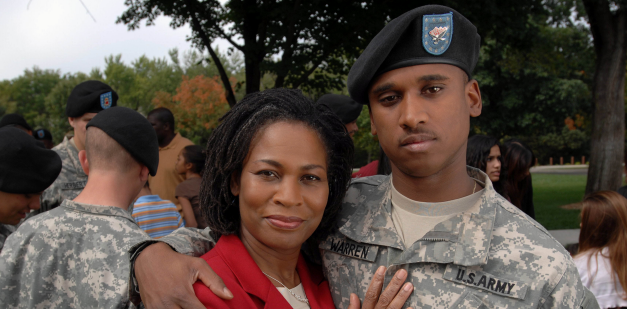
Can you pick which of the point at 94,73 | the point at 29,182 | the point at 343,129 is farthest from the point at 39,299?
the point at 94,73

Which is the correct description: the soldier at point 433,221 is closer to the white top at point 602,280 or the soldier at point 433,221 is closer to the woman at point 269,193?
the woman at point 269,193

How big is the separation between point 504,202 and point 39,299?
7.04 ft

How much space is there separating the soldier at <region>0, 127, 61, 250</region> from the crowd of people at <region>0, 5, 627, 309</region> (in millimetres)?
478

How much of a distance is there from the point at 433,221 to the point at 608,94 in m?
10.2

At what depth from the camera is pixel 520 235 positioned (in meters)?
1.75

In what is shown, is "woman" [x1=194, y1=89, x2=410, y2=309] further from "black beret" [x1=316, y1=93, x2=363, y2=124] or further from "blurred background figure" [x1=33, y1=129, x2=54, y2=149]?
"blurred background figure" [x1=33, y1=129, x2=54, y2=149]

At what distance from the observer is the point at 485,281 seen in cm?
170

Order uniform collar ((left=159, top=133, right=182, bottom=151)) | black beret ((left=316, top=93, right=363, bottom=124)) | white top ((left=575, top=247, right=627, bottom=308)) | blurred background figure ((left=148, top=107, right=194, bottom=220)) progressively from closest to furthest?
white top ((left=575, top=247, right=627, bottom=308))
black beret ((left=316, top=93, right=363, bottom=124))
blurred background figure ((left=148, top=107, right=194, bottom=220))
uniform collar ((left=159, top=133, right=182, bottom=151))

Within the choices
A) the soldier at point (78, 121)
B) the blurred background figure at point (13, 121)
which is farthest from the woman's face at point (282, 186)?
the blurred background figure at point (13, 121)

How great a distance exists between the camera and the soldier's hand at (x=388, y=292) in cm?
173

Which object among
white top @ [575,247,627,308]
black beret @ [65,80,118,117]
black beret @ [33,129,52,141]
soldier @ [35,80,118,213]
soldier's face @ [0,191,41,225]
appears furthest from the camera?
black beret @ [33,129,52,141]

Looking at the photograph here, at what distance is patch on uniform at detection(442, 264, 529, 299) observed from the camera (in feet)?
5.33

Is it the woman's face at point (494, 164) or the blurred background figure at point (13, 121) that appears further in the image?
the blurred background figure at point (13, 121)

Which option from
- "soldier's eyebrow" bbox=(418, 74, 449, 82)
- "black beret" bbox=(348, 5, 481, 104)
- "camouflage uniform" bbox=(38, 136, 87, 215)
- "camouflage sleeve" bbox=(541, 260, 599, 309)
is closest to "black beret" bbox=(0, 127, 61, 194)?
"camouflage uniform" bbox=(38, 136, 87, 215)
